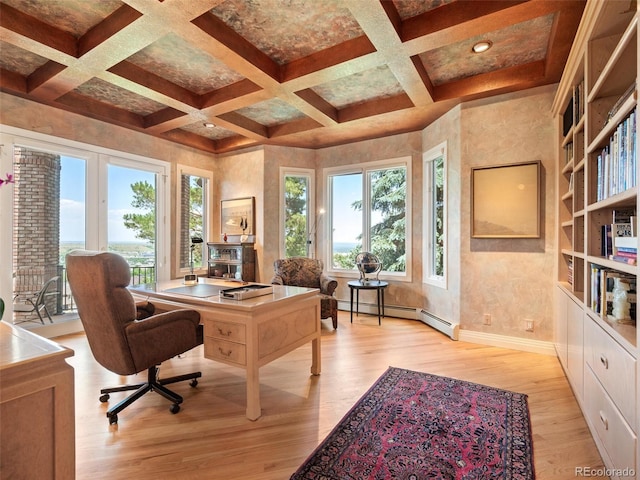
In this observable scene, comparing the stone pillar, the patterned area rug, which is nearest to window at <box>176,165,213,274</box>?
the stone pillar

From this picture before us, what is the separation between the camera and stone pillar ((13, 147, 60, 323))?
340 cm

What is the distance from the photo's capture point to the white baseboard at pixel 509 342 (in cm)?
312

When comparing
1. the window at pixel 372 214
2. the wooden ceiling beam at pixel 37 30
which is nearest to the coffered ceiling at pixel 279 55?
the wooden ceiling beam at pixel 37 30

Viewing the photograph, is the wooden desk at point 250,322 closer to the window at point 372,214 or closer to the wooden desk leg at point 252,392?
the wooden desk leg at point 252,392

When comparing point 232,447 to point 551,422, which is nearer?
point 232,447

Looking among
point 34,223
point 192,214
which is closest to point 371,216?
point 192,214

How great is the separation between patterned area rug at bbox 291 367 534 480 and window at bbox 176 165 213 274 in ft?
12.4

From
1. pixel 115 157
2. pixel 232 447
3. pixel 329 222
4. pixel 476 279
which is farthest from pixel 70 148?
pixel 476 279

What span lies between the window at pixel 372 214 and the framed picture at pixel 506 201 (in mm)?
1189

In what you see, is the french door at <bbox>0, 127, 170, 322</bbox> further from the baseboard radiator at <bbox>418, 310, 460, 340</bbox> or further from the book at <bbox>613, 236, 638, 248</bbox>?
the book at <bbox>613, 236, 638, 248</bbox>

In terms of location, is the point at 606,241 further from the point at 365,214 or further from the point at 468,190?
the point at 365,214

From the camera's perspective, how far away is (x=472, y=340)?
3451 mm

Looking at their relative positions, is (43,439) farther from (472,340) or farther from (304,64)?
(472,340)

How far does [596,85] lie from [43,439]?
292 centimetres
